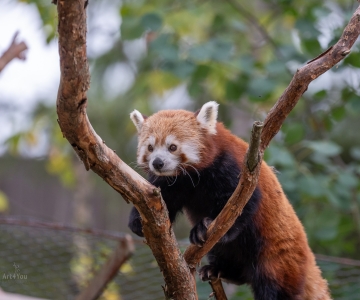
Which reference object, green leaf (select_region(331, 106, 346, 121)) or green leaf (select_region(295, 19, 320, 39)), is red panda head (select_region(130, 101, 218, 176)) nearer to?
green leaf (select_region(295, 19, 320, 39))

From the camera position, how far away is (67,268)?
408 centimetres

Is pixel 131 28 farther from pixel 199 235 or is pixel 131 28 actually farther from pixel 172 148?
pixel 199 235

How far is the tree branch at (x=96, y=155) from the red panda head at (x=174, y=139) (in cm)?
50

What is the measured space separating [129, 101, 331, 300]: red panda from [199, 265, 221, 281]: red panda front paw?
124mm

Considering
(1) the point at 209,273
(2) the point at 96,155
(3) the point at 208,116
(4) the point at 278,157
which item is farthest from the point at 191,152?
(4) the point at 278,157

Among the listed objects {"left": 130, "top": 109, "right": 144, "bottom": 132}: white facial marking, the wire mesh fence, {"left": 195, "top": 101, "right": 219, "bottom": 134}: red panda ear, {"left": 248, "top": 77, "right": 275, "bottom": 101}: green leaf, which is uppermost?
{"left": 248, "top": 77, "right": 275, "bottom": 101}: green leaf

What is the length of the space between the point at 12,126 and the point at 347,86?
136 inches

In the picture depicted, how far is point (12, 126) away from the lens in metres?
5.35

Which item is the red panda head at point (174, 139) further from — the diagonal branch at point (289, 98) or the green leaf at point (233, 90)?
the green leaf at point (233, 90)

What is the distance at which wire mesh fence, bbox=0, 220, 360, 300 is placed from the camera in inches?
145

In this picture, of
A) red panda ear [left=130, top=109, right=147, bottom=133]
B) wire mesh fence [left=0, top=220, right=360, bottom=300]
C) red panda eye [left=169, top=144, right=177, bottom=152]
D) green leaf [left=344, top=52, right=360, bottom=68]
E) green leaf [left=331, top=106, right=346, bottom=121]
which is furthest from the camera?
green leaf [left=331, top=106, right=346, bottom=121]

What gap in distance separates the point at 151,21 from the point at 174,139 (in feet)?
4.80

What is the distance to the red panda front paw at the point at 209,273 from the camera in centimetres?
248

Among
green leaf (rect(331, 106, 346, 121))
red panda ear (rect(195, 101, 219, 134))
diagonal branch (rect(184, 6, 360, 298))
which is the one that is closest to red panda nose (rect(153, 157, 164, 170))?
red panda ear (rect(195, 101, 219, 134))
